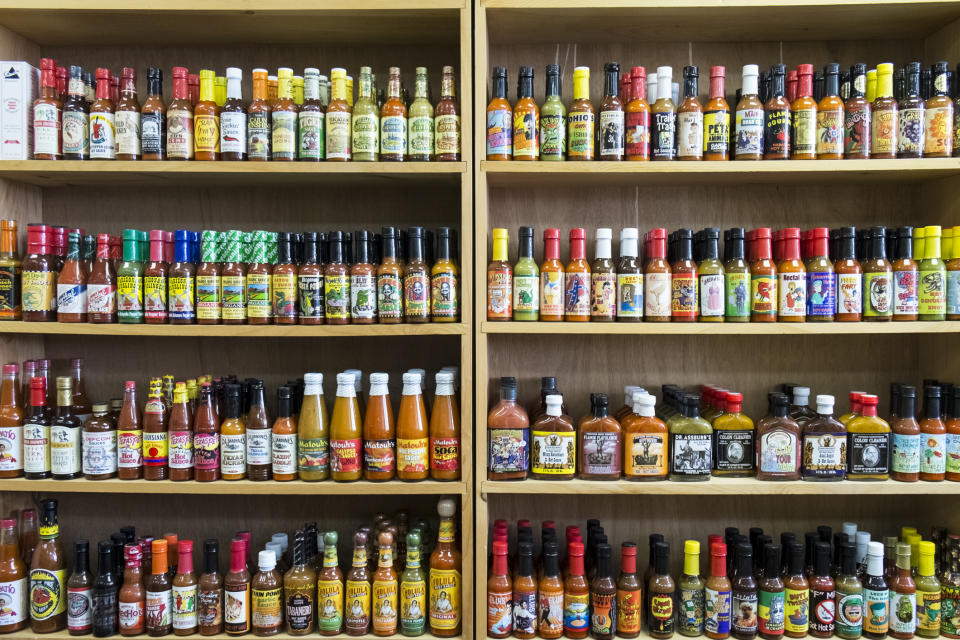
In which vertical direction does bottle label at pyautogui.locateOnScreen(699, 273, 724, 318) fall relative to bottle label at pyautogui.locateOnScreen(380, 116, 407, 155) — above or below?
below

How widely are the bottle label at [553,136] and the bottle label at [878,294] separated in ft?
2.54

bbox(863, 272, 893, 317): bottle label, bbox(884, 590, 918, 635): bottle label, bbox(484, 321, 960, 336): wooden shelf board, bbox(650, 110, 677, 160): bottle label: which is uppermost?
bbox(650, 110, 677, 160): bottle label

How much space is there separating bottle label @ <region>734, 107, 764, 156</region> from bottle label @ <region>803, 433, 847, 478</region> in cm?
68

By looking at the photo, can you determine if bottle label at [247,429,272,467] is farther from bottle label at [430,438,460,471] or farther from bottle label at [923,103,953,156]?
bottle label at [923,103,953,156]

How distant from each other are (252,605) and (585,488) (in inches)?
32.4

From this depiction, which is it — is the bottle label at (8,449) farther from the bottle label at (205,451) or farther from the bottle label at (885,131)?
the bottle label at (885,131)

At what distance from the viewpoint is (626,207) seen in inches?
69.4

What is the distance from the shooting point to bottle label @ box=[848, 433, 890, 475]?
1505 mm

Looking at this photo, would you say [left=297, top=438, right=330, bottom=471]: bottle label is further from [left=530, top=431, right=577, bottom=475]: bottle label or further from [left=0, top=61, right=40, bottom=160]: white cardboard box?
[left=0, top=61, right=40, bottom=160]: white cardboard box

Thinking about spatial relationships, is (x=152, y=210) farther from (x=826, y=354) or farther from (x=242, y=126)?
(x=826, y=354)

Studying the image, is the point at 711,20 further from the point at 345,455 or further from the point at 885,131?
the point at 345,455

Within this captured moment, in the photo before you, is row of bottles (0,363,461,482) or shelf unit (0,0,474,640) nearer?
row of bottles (0,363,461,482)

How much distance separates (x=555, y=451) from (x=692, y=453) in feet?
1.04

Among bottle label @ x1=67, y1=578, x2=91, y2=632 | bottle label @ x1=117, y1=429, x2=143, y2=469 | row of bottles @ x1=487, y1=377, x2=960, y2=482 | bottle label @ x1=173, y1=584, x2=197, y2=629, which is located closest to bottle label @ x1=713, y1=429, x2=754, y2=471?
row of bottles @ x1=487, y1=377, x2=960, y2=482
